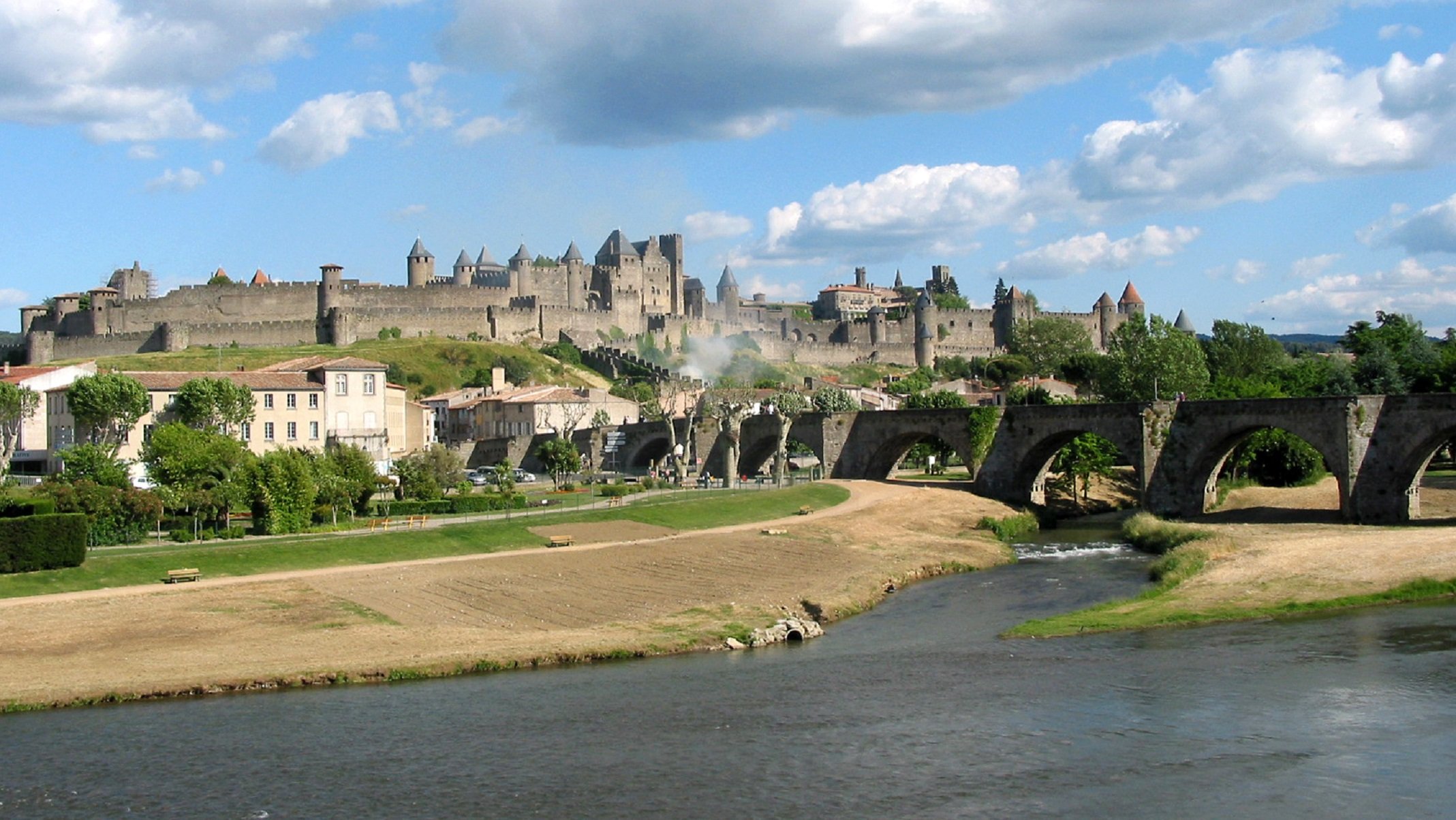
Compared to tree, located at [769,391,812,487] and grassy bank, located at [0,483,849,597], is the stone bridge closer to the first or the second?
tree, located at [769,391,812,487]

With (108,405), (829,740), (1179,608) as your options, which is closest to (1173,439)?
(1179,608)

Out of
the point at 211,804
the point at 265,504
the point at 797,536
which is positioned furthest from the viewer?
the point at 797,536

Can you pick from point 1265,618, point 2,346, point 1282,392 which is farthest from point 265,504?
point 2,346

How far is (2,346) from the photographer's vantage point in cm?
13788

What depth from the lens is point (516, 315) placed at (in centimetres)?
13238

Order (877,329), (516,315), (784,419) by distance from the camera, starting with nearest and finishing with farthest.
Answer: (784,419) < (516,315) < (877,329)

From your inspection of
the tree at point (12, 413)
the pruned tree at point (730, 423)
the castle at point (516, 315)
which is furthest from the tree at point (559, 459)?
the castle at point (516, 315)

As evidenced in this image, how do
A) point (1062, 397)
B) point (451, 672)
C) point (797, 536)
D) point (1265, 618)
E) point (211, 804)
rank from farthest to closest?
1. point (1062, 397)
2. point (797, 536)
3. point (1265, 618)
4. point (451, 672)
5. point (211, 804)

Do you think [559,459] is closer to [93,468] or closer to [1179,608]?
[93,468]

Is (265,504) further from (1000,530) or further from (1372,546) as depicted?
(1372,546)

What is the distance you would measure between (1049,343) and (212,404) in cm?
9222

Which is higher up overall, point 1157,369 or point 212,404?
point 1157,369

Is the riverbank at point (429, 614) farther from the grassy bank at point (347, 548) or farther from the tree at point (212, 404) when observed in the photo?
the tree at point (212, 404)

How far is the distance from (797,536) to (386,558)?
46.9 feet
